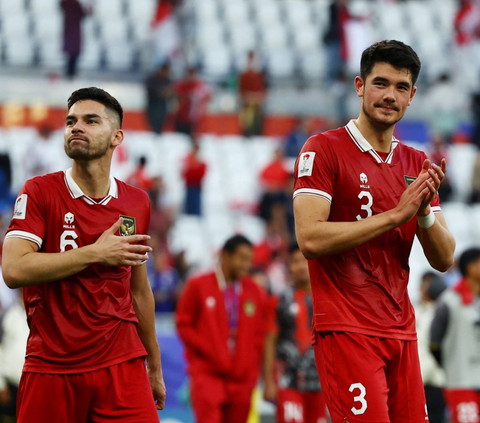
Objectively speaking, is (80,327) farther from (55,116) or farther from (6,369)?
(55,116)

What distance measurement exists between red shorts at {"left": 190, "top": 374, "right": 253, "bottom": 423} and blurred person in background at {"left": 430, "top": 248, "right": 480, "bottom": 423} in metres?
1.92

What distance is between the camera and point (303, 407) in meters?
8.71

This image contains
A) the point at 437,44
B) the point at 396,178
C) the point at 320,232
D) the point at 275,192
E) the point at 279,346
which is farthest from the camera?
the point at 437,44

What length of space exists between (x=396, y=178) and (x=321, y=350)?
1.01 m

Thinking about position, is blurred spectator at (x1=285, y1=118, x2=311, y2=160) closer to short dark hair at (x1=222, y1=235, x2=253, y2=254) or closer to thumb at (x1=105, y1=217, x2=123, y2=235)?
short dark hair at (x1=222, y1=235, x2=253, y2=254)

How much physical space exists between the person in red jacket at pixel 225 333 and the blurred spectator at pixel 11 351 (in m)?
1.66

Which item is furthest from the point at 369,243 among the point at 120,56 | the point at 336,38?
the point at 120,56

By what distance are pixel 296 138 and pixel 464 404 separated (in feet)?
33.0

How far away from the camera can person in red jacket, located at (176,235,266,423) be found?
8734mm

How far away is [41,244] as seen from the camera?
4.77 metres

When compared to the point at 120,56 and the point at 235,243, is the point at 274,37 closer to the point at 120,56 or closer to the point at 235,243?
the point at 120,56

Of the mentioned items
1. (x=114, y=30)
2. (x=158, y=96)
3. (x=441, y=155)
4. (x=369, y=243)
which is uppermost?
(x=114, y=30)

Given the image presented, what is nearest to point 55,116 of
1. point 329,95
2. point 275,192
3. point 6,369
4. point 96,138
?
point 275,192

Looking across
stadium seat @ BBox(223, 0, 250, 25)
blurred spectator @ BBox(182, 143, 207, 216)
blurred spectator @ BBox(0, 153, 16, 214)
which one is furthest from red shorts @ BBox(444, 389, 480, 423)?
stadium seat @ BBox(223, 0, 250, 25)
